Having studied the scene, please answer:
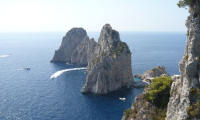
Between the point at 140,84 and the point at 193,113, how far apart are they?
101 meters

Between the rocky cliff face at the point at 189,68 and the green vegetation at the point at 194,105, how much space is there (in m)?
0.51

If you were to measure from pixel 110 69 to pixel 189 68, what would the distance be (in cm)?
9651

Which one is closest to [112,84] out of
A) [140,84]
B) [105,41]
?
[140,84]

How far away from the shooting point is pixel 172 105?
139ft

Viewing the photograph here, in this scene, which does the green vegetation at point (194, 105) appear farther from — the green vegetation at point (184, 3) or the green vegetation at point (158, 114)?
the green vegetation at point (184, 3)

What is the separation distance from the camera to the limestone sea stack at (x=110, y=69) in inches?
5059

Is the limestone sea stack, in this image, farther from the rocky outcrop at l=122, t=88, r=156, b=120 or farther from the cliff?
the cliff

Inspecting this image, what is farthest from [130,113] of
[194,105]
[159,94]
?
[194,105]

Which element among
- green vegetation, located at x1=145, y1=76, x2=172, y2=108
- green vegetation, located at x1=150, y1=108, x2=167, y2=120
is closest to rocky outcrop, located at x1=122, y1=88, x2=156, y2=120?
green vegetation, located at x1=150, y1=108, x2=167, y2=120

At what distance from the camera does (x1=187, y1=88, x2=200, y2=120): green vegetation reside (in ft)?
118

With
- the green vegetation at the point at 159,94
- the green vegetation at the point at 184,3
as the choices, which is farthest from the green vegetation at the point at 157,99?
the green vegetation at the point at 184,3

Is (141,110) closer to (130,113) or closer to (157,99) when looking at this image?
(157,99)

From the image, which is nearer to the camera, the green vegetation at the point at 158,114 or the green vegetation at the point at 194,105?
the green vegetation at the point at 194,105

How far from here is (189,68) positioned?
3816 cm
